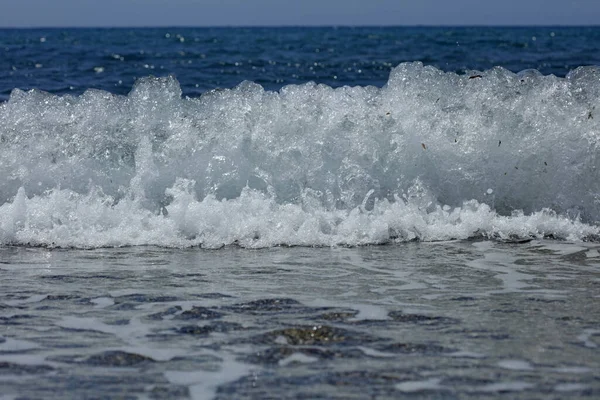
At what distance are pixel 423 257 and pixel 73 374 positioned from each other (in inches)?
109

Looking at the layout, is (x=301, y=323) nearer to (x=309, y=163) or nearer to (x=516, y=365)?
(x=516, y=365)

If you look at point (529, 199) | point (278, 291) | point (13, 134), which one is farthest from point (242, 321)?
point (13, 134)

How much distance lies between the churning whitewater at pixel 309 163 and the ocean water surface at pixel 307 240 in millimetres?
18

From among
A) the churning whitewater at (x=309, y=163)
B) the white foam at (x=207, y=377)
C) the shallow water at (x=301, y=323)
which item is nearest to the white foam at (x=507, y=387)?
the shallow water at (x=301, y=323)

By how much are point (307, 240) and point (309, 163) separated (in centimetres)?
117

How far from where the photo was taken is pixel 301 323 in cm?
400

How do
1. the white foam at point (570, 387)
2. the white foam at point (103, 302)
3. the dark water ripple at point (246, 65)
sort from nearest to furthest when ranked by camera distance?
the white foam at point (570, 387) < the white foam at point (103, 302) < the dark water ripple at point (246, 65)

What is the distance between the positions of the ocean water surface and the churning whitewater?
0.06 ft

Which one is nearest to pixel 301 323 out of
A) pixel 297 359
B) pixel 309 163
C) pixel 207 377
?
pixel 297 359

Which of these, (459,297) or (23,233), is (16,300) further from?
(459,297)

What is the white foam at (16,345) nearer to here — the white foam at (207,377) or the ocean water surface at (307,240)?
the ocean water surface at (307,240)

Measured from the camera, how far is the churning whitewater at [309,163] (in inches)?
243

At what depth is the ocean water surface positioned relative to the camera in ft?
11.4

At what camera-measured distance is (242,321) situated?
4062 mm
